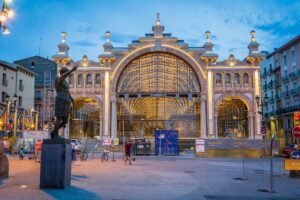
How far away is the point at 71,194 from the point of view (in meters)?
11.1

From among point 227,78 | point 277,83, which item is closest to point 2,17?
point 227,78

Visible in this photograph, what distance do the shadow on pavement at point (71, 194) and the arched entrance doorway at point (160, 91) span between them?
37.5 m

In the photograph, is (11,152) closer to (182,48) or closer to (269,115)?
(182,48)

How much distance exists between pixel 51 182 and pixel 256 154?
27015 mm

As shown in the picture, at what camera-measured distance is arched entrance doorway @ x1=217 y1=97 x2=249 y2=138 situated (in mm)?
49781

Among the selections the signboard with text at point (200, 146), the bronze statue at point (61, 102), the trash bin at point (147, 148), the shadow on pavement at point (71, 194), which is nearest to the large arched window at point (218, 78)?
the trash bin at point (147, 148)

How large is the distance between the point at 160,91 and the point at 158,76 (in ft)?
7.34

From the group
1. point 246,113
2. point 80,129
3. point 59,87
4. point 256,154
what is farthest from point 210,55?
point 59,87

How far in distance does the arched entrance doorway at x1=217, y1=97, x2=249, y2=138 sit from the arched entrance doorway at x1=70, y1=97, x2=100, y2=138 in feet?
60.7

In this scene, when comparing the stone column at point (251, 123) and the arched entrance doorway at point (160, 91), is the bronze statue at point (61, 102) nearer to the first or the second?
the arched entrance doorway at point (160, 91)

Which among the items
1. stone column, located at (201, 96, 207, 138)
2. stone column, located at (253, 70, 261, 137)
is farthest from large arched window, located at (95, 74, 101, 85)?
stone column, located at (253, 70, 261, 137)

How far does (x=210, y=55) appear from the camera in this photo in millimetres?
48219

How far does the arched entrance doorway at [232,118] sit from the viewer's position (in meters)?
49.8

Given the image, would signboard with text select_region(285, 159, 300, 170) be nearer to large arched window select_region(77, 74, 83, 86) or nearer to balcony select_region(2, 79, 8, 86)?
large arched window select_region(77, 74, 83, 86)
